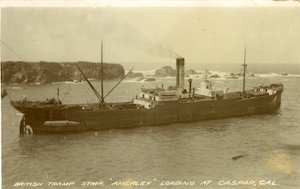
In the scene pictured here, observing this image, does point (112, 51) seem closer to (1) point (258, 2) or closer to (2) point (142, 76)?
(2) point (142, 76)

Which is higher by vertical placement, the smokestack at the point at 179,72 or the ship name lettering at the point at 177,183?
the smokestack at the point at 179,72

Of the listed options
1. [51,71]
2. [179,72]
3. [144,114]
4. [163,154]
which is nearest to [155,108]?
[144,114]

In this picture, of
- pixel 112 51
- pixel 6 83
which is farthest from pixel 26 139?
pixel 112 51

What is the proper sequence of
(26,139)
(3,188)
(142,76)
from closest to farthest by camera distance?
(3,188)
(142,76)
(26,139)

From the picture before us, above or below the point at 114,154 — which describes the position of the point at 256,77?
above
